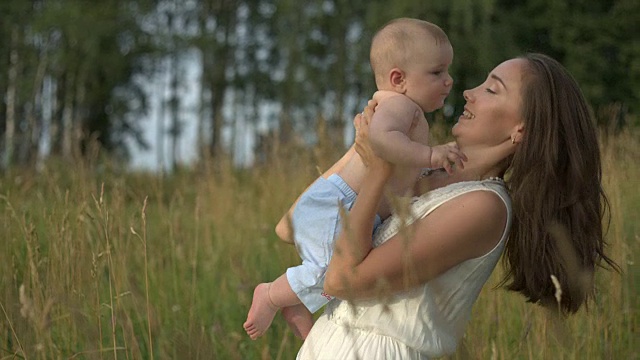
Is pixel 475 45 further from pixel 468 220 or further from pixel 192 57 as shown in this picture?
pixel 468 220

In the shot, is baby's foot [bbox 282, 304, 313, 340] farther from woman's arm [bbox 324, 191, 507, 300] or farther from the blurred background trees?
the blurred background trees

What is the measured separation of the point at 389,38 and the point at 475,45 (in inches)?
610

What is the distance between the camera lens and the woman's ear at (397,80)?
2.23m

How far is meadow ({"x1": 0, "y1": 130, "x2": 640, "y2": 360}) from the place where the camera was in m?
2.10

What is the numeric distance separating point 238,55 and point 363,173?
2212 cm

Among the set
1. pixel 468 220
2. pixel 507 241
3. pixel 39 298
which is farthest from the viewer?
pixel 39 298

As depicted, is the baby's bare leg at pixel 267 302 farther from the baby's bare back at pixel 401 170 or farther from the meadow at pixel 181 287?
the baby's bare back at pixel 401 170

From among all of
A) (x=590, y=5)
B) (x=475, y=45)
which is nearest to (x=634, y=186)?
(x=475, y=45)

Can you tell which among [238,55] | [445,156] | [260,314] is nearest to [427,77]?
[445,156]

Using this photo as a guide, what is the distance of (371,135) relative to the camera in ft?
6.60

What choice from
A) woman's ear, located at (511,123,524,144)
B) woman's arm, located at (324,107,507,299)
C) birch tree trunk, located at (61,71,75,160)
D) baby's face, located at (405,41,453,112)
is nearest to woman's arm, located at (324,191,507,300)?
woman's arm, located at (324,107,507,299)

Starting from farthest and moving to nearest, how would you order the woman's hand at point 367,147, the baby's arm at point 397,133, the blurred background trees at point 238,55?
the blurred background trees at point 238,55, the baby's arm at point 397,133, the woman's hand at point 367,147

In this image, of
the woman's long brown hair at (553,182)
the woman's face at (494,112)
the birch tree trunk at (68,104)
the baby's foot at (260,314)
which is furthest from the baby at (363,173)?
the birch tree trunk at (68,104)

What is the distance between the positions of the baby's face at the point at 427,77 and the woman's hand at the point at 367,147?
0.11 meters
